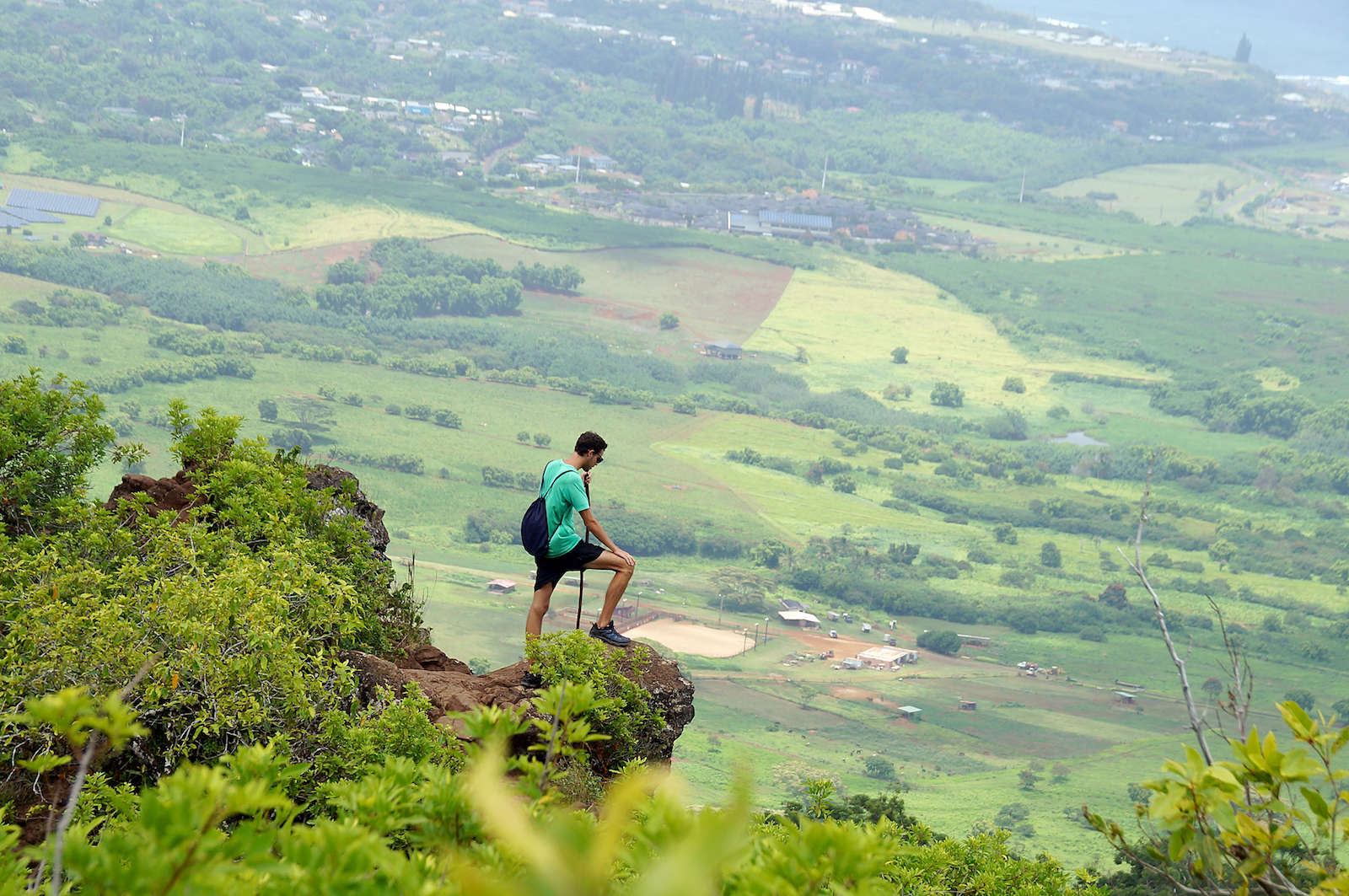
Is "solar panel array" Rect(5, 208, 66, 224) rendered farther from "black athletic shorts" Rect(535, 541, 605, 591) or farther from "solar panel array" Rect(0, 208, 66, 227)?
"black athletic shorts" Rect(535, 541, 605, 591)

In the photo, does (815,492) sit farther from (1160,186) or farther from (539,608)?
(1160,186)

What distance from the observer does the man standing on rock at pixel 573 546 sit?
6.98 meters

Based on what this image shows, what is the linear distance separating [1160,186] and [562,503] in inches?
5662

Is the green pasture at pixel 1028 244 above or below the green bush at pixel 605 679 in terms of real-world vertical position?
above

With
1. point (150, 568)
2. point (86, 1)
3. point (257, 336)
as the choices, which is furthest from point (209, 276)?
point (150, 568)

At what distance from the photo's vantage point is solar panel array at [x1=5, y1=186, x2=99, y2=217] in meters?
82.9

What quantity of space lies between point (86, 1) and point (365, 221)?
52445mm

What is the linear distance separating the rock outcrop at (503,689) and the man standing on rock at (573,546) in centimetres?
22

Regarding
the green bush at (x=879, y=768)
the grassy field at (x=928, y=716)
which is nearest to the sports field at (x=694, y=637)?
the grassy field at (x=928, y=716)

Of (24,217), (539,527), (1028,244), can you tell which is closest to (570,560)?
(539,527)

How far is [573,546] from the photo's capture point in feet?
23.5

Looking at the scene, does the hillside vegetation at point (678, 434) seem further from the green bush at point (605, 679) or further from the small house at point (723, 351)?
the small house at point (723, 351)

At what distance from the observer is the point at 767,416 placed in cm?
7594

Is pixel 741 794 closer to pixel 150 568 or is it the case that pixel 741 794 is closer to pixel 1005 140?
pixel 150 568
